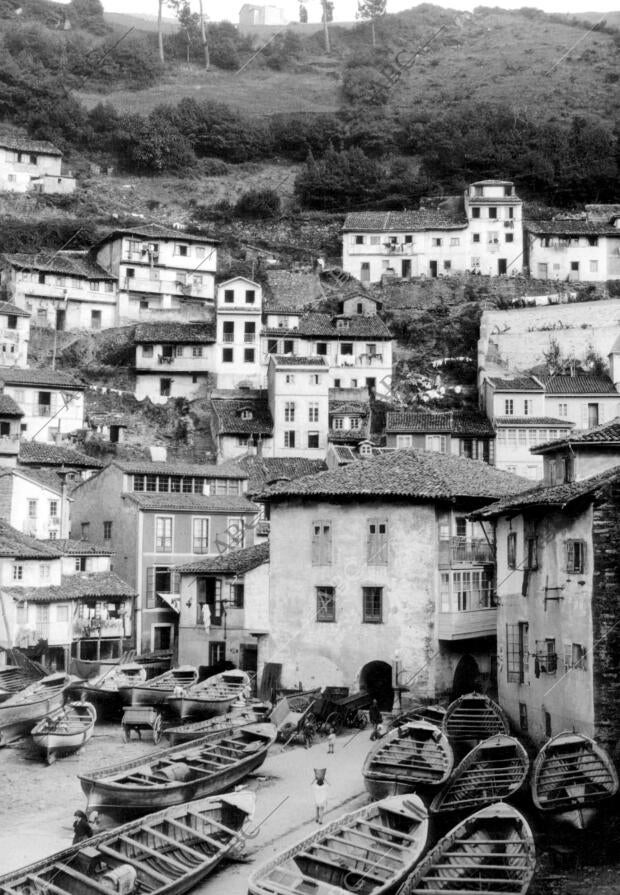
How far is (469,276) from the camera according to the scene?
10112 cm

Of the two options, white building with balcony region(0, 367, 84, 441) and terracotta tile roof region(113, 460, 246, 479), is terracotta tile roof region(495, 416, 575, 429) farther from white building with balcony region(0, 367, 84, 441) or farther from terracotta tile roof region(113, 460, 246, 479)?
white building with balcony region(0, 367, 84, 441)

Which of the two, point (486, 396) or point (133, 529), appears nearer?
point (133, 529)

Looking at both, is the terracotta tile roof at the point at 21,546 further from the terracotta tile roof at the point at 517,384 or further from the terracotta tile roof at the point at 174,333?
the terracotta tile roof at the point at 517,384

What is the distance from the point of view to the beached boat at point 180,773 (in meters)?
27.6

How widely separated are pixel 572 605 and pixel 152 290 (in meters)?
66.5

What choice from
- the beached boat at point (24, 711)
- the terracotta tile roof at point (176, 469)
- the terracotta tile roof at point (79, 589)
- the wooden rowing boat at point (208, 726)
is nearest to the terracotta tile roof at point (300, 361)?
the terracotta tile roof at point (176, 469)

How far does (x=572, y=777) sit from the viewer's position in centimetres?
2886

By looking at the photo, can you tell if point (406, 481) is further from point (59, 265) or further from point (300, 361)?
point (59, 265)

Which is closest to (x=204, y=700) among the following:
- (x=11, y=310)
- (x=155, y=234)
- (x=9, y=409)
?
(x=9, y=409)

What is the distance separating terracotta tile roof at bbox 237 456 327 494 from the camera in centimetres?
6819

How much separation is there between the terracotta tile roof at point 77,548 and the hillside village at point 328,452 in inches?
9.3

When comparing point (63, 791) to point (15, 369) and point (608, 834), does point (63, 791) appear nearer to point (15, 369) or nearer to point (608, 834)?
point (608, 834)

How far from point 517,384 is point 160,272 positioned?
31502 mm

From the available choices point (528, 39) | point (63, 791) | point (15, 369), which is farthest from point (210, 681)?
point (528, 39)
